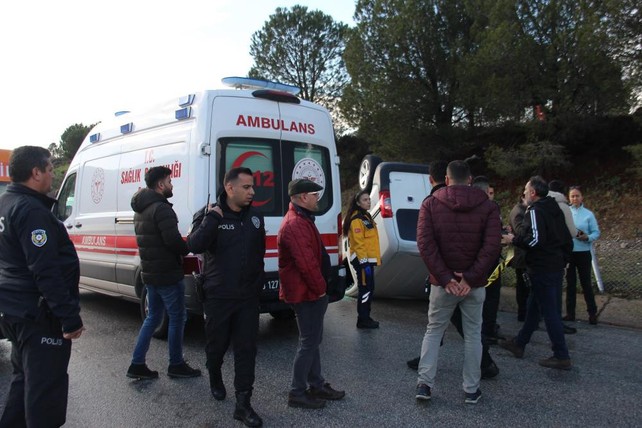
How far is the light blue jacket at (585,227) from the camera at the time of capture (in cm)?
616

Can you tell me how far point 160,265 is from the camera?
166 inches

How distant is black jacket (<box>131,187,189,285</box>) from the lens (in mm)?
4164

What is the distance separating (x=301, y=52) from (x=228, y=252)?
24583mm

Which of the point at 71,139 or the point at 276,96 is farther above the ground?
the point at 71,139

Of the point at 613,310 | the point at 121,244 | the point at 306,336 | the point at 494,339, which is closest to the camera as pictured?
the point at 306,336

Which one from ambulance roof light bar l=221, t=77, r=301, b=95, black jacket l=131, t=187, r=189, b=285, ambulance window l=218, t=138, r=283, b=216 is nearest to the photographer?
black jacket l=131, t=187, r=189, b=285

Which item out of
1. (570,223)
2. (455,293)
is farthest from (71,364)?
(570,223)

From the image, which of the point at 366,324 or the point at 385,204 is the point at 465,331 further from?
the point at 385,204

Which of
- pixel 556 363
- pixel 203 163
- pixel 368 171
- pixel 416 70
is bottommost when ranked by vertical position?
pixel 556 363

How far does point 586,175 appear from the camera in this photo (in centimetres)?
1395

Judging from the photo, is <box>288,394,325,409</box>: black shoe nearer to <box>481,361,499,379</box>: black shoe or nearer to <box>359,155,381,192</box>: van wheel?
<box>481,361,499,379</box>: black shoe

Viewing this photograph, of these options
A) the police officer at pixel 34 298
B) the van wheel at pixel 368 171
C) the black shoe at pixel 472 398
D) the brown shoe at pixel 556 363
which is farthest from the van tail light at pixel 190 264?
the brown shoe at pixel 556 363

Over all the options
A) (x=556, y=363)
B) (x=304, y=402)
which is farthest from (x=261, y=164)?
(x=556, y=363)

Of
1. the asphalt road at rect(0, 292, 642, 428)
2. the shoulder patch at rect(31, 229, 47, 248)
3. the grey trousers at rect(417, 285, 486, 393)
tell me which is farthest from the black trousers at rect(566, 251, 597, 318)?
the shoulder patch at rect(31, 229, 47, 248)
